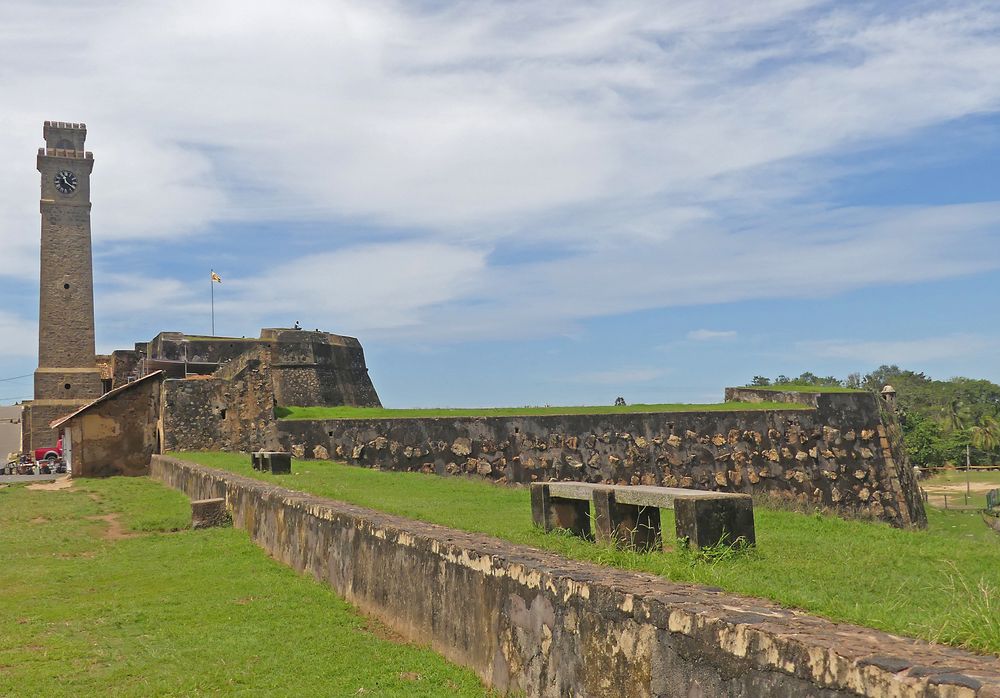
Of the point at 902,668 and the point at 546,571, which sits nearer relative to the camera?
the point at 902,668

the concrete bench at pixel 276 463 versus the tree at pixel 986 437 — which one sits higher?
the concrete bench at pixel 276 463

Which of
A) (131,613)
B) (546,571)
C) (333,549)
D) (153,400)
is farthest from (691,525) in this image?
(153,400)

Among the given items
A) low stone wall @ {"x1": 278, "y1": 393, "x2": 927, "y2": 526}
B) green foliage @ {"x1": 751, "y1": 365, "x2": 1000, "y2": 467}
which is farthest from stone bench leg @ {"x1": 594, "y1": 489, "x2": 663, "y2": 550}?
green foliage @ {"x1": 751, "y1": 365, "x2": 1000, "y2": 467}

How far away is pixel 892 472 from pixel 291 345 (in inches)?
771

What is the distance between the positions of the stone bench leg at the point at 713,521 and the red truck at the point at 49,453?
3988 cm

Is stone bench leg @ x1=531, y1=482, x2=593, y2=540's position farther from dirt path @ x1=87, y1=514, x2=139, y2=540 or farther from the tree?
the tree

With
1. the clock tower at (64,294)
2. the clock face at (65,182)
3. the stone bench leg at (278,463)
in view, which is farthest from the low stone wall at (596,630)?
the clock face at (65,182)

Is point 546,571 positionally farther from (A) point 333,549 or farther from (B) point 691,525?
(A) point 333,549

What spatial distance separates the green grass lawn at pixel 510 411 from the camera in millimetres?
17938

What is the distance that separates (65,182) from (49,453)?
13.9m

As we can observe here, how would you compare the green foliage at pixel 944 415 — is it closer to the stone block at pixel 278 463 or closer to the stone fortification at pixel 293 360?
the stone fortification at pixel 293 360

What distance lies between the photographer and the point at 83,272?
151 ft

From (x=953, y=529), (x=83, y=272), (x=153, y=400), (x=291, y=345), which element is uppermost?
(x=83, y=272)

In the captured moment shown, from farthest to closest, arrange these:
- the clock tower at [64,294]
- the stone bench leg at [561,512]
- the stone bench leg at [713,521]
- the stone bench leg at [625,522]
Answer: the clock tower at [64,294], the stone bench leg at [561,512], the stone bench leg at [625,522], the stone bench leg at [713,521]
